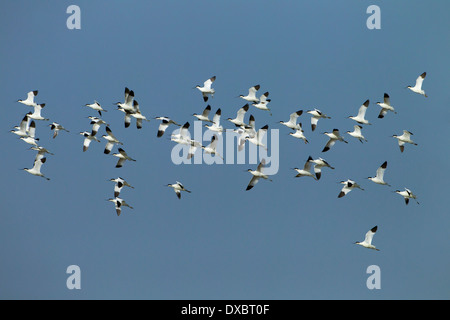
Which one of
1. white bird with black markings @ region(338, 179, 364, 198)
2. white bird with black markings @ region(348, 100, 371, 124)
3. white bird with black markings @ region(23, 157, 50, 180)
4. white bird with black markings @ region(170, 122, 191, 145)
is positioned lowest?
white bird with black markings @ region(338, 179, 364, 198)

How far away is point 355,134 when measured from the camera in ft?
139

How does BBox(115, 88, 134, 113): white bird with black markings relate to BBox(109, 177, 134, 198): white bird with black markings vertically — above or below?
above

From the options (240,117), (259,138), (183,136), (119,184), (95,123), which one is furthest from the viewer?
(95,123)

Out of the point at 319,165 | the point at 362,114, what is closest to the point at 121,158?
the point at 319,165

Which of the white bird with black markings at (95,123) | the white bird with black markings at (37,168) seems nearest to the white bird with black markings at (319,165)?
the white bird with black markings at (95,123)

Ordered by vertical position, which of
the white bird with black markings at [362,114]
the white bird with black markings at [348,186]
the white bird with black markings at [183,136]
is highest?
the white bird with black markings at [362,114]

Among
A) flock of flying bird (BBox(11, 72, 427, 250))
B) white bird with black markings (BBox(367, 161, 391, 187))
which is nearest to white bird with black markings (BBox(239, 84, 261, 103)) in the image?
flock of flying bird (BBox(11, 72, 427, 250))

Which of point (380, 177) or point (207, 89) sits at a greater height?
point (207, 89)

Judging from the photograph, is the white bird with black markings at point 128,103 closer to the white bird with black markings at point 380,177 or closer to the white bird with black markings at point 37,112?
the white bird with black markings at point 37,112

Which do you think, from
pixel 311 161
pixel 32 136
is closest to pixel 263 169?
pixel 311 161

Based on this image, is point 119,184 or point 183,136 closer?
point 183,136

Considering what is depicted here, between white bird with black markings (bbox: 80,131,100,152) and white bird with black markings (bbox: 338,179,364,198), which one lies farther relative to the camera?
white bird with black markings (bbox: 80,131,100,152)

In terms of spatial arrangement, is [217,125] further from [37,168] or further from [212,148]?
[37,168]

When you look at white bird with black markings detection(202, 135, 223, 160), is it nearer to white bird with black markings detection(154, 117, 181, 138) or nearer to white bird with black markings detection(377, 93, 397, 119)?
white bird with black markings detection(154, 117, 181, 138)
